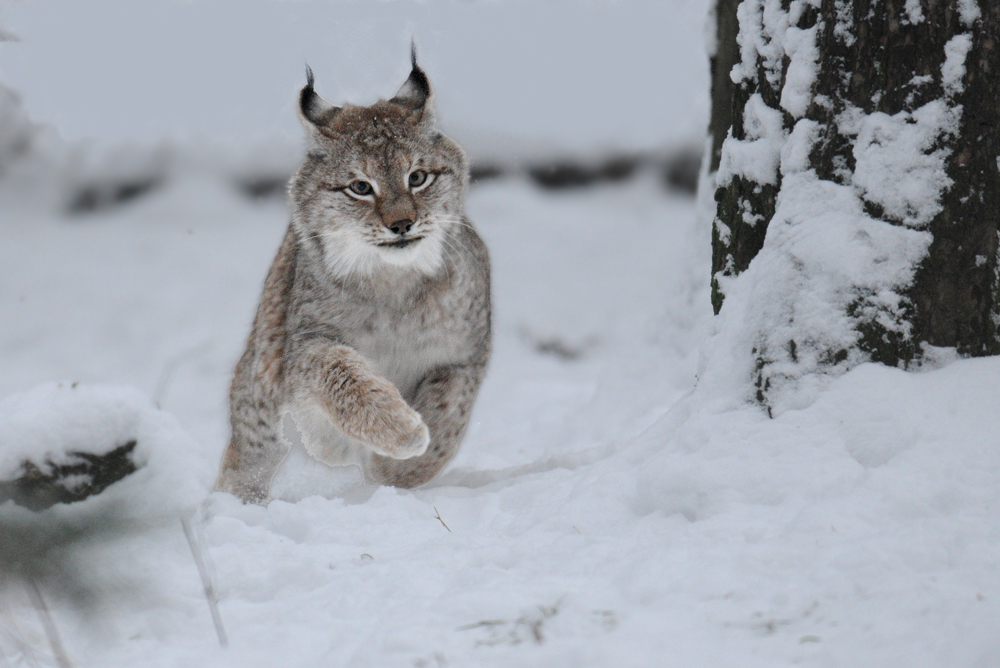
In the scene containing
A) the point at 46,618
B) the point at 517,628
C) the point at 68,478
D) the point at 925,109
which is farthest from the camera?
the point at 925,109

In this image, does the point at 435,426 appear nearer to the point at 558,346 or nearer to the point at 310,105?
the point at 310,105

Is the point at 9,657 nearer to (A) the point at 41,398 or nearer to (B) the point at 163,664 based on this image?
(B) the point at 163,664

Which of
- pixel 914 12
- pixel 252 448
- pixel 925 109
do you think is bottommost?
pixel 252 448

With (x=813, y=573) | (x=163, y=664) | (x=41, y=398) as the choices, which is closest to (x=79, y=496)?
(x=41, y=398)

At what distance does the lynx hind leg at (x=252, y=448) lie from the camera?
3750 millimetres

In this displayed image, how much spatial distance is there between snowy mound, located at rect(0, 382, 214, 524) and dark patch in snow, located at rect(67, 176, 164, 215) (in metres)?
6.12

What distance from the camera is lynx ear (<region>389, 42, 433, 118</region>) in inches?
144

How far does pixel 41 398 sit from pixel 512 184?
6343mm

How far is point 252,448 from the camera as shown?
382 cm

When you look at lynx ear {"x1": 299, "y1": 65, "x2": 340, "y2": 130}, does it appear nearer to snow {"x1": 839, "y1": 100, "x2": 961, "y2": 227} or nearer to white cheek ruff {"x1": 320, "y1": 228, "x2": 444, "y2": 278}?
white cheek ruff {"x1": 320, "y1": 228, "x2": 444, "y2": 278}

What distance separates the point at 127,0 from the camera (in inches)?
297

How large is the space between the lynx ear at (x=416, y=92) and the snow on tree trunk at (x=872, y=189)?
1.49 m

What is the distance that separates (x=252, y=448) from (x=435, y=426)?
2.47ft

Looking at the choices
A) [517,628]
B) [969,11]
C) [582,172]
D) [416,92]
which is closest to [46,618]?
[517,628]
